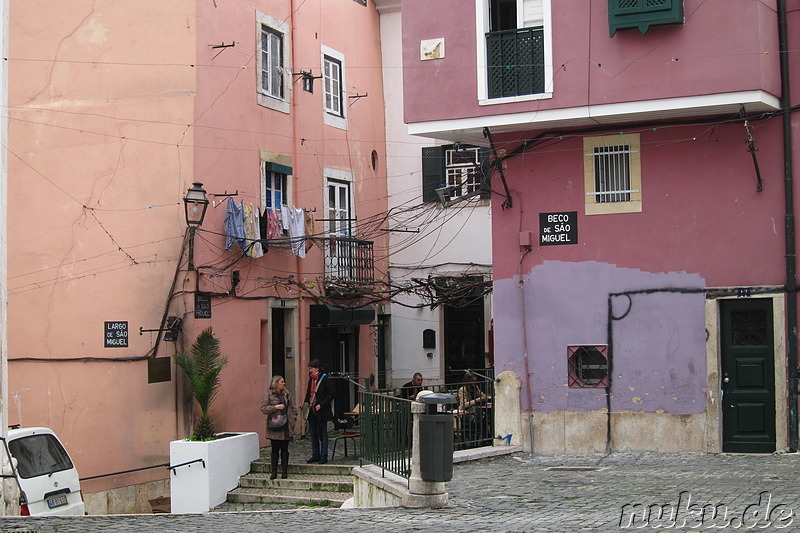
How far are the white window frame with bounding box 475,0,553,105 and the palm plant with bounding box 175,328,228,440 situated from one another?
6646mm

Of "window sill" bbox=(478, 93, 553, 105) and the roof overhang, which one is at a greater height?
"window sill" bbox=(478, 93, 553, 105)

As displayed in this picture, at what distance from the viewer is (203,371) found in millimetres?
19109

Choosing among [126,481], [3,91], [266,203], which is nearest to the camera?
[3,91]

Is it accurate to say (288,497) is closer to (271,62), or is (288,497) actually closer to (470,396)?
(470,396)

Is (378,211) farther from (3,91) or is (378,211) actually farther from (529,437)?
(3,91)

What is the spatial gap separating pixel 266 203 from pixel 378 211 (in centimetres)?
432

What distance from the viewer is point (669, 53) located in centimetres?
1516

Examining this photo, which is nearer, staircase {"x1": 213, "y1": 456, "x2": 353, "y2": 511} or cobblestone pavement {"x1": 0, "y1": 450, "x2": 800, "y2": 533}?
cobblestone pavement {"x1": 0, "y1": 450, "x2": 800, "y2": 533}

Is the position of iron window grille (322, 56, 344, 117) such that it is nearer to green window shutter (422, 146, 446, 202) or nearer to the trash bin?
green window shutter (422, 146, 446, 202)

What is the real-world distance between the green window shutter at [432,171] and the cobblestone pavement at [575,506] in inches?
444

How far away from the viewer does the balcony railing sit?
16141 millimetres

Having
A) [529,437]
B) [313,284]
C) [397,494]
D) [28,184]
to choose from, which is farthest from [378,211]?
[397,494]

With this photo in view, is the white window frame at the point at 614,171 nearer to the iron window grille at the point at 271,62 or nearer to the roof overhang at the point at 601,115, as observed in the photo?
A: the roof overhang at the point at 601,115

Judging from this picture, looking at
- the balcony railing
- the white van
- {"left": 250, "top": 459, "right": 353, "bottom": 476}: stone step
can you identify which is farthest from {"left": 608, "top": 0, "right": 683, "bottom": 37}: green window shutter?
the white van
